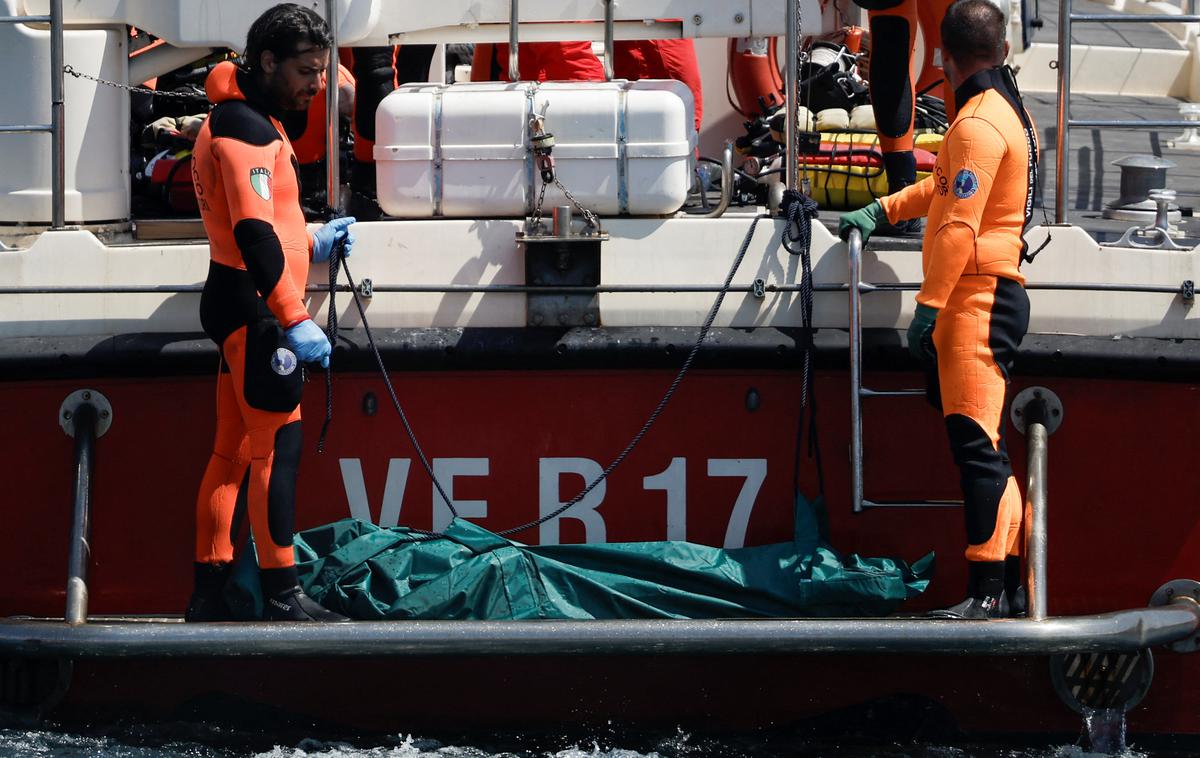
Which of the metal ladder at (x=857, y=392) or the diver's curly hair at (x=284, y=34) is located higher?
the diver's curly hair at (x=284, y=34)

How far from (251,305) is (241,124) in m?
0.44

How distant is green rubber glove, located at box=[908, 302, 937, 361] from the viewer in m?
3.83

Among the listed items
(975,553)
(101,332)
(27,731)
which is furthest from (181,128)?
(975,553)

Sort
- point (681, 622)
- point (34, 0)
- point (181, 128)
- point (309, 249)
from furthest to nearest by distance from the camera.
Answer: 1. point (181, 128)
2. point (34, 0)
3. point (309, 249)
4. point (681, 622)

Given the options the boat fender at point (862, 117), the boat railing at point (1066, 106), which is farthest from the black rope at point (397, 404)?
the boat fender at point (862, 117)

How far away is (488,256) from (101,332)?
1.04 m

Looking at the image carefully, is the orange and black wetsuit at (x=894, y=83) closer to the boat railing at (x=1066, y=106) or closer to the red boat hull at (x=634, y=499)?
the boat railing at (x=1066, y=106)

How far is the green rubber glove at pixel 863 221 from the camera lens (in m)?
4.00

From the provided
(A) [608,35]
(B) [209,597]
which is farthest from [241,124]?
(A) [608,35]

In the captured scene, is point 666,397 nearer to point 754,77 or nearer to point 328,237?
point 328,237

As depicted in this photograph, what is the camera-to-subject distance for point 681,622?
12.1 ft

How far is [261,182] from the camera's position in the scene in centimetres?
367

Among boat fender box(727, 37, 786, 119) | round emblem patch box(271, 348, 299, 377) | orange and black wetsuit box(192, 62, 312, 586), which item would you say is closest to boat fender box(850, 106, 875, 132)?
boat fender box(727, 37, 786, 119)

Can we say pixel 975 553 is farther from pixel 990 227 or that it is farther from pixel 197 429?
pixel 197 429
